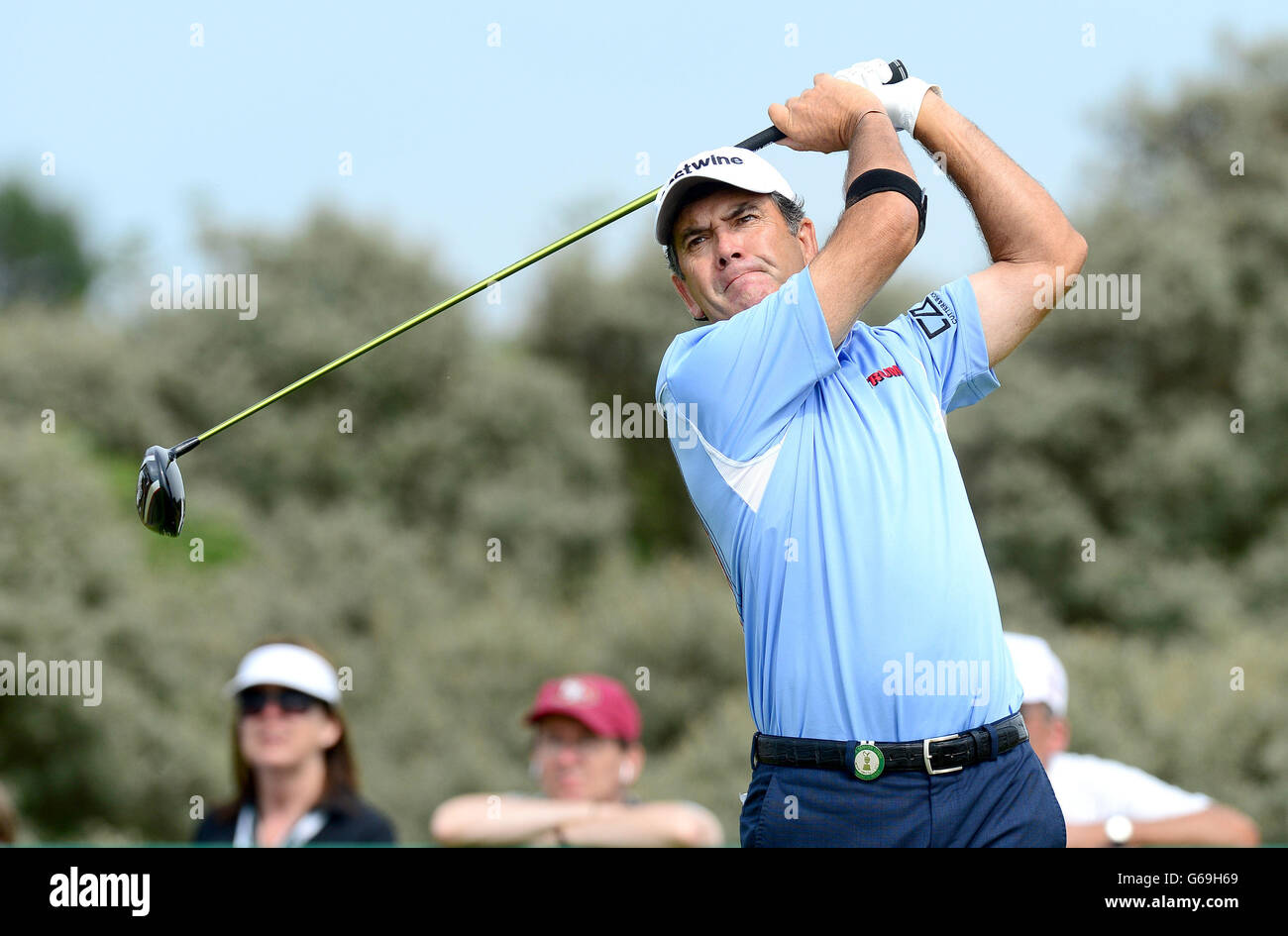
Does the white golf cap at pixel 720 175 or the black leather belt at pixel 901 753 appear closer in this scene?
the black leather belt at pixel 901 753

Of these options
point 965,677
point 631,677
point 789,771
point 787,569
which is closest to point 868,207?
point 787,569

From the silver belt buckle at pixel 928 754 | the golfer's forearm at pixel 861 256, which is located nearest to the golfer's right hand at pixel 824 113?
the golfer's forearm at pixel 861 256

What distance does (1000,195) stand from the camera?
265 cm

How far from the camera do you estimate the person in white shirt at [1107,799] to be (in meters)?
4.05

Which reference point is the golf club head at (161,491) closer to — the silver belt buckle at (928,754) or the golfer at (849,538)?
the golfer at (849,538)

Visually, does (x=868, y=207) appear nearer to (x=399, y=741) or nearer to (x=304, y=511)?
(x=399, y=741)

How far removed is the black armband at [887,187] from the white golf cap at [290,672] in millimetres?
2445

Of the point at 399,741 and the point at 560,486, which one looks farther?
the point at 560,486

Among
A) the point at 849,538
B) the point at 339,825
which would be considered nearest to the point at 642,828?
the point at 339,825

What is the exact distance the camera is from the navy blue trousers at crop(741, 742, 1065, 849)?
7.20ft

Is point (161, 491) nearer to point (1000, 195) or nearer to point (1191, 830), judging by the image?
point (1000, 195)

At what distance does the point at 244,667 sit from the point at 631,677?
23.7 ft

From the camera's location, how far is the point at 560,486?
1534 cm
